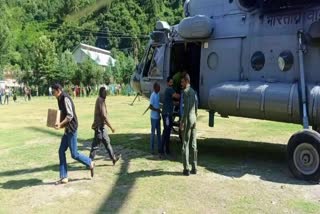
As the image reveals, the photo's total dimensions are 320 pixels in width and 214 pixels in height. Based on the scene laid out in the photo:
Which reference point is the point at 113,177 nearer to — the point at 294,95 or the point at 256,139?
the point at 294,95

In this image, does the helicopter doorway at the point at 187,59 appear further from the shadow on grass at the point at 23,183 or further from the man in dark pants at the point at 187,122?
the shadow on grass at the point at 23,183

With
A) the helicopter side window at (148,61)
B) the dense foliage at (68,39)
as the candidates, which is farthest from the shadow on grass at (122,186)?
the dense foliage at (68,39)

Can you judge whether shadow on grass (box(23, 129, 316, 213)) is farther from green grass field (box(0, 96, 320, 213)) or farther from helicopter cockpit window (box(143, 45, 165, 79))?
helicopter cockpit window (box(143, 45, 165, 79))

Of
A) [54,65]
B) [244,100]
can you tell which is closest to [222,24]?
[244,100]

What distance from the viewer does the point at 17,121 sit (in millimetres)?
19016

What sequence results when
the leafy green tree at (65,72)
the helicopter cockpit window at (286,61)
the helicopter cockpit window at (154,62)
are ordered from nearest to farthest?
the helicopter cockpit window at (286,61) → the helicopter cockpit window at (154,62) → the leafy green tree at (65,72)

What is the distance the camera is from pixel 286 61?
8539 mm

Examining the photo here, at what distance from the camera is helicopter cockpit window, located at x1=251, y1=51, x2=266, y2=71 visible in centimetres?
897

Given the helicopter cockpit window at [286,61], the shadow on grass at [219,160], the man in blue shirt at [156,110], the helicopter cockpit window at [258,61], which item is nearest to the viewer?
the shadow on grass at [219,160]

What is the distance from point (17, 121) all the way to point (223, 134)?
9.61m

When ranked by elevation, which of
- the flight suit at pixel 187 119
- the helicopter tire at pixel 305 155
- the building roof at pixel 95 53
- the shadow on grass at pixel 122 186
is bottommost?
the shadow on grass at pixel 122 186

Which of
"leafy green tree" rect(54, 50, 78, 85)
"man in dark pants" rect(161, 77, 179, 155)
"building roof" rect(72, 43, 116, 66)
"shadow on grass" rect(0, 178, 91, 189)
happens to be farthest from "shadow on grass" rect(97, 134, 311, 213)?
"building roof" rect(72, 43, 116, 66)

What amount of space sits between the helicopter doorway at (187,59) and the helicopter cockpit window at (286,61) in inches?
110

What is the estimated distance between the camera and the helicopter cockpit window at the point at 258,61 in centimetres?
897
